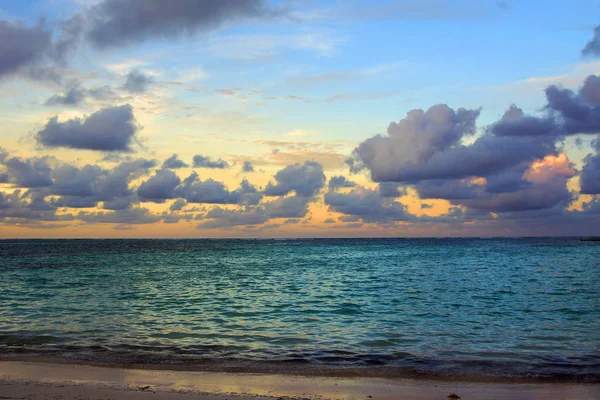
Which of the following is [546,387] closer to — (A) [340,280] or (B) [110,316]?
(B) [110,316]

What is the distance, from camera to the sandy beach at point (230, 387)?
1241cm

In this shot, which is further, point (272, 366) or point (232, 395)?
point (272, 366)

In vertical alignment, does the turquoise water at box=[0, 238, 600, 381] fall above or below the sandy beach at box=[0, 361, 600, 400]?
below

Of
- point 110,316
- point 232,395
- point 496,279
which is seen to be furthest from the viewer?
point 496,279

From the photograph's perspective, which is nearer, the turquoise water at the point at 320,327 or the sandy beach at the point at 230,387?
the sandy beach at the point at 230,387

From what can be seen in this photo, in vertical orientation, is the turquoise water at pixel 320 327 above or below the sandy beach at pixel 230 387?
below

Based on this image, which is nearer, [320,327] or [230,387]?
[230,387]

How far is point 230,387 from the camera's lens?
13.4 m

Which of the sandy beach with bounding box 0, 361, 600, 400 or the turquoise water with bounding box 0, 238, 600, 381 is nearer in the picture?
the sandy beach with bounding box 0, 361, 600, 400

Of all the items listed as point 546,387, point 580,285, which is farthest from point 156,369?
point 580,285

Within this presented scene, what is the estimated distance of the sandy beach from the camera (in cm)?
1241

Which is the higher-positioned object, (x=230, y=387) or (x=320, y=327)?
(x=230, y=387)

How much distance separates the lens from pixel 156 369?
50.8 ft

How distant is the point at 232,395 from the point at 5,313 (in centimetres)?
1999
